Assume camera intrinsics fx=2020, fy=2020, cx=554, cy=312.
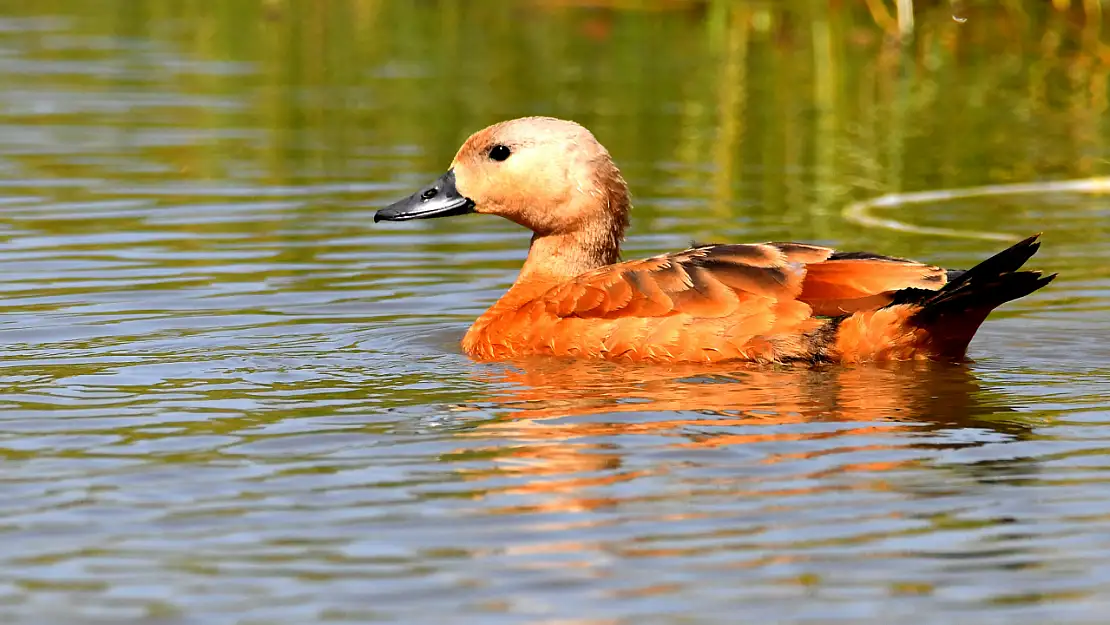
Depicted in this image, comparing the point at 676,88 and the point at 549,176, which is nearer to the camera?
the point at 549,176

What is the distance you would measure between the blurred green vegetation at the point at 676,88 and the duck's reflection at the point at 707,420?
3.78m

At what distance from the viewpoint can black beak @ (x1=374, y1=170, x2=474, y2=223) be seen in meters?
9.34

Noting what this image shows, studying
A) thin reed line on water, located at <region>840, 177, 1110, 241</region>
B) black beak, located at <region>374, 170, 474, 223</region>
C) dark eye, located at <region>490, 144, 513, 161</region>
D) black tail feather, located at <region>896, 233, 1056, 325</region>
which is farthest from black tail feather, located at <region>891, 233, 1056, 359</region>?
thin reed line on water, located at <region>840, 177, 1110, 241</region>

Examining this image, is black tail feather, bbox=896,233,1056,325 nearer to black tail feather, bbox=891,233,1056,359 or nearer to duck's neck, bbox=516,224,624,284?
black tail feather, bbox=891,233,1056,359

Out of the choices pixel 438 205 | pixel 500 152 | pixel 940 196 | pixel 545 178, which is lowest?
pixel 940 196

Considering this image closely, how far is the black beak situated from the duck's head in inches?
1.0

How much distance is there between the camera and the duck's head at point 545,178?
910cm

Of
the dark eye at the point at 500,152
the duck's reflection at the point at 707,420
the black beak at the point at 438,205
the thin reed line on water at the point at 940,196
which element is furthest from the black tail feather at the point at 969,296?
the thin reed line on water at the point at 940,196

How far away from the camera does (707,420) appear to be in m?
6.94

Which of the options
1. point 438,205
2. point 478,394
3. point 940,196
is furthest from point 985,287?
point 940,196

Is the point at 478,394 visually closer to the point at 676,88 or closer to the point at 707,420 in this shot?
the point at 707,420

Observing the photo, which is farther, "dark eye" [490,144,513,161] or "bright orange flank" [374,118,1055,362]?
"dark eye" [490,144,513,161]

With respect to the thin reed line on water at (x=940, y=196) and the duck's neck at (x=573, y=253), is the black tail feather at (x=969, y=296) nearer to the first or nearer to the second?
the duck's neck at (x=573, y=253)

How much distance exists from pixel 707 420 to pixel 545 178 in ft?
8.10
